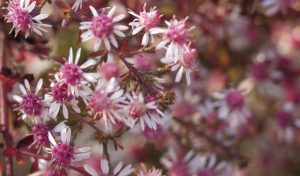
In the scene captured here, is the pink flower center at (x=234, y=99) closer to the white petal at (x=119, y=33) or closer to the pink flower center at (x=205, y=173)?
the pink flower center at (x=205, y=173)

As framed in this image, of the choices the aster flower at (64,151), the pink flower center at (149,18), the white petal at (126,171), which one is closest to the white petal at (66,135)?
the aster flower at (64,151)

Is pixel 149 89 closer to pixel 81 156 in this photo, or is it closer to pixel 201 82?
pixel 81 156

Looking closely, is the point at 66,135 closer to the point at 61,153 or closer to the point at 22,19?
the point at 61,153

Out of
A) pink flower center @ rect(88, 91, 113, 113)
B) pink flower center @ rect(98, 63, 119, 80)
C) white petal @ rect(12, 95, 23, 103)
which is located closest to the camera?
pink flower center @ rect(88, 91, 113, 113)

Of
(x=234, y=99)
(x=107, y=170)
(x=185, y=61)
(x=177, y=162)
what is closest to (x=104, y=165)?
(x=107, y=170)

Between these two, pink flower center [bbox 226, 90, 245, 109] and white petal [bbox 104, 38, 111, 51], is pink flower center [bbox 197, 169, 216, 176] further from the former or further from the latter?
white petal [bbox 104, 38, 111, 51]

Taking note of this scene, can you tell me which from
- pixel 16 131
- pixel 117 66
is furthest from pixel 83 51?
pixel 16 131

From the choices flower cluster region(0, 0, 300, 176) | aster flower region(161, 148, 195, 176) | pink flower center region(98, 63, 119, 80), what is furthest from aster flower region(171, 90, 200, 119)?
pink flower center region(98, 63, 119, 80)
